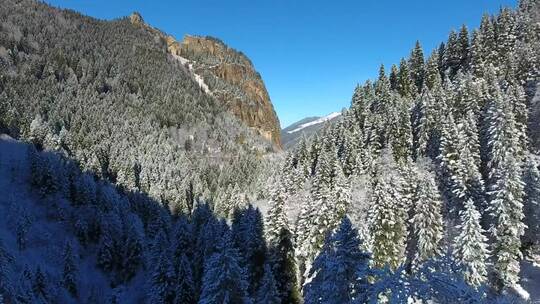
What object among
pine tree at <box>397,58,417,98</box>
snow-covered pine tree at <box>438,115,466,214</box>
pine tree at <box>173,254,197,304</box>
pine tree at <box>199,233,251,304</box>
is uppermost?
pine tree at <box>397,58,417,98</box>

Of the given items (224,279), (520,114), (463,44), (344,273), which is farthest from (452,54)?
(344,273)

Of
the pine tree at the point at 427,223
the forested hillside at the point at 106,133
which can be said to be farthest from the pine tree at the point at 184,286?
the forested hillside at the point at 106,133

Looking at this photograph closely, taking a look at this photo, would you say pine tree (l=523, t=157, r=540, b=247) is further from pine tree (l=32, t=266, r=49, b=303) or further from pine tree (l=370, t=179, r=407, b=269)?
pine tree (l=32, t=266, r=49, b=303)

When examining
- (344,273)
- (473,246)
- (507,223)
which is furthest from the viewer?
(507,223)

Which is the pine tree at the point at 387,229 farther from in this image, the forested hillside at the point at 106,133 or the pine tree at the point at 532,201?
the forested hillside at the point at 106,133

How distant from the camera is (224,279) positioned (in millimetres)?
27844

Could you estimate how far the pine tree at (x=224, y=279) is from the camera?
27766mm

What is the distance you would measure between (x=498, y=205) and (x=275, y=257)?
85.1 ft

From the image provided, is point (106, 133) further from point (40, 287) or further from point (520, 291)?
point (520, 291)

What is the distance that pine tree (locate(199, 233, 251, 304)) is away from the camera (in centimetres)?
2777

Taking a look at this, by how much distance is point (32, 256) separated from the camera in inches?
2835

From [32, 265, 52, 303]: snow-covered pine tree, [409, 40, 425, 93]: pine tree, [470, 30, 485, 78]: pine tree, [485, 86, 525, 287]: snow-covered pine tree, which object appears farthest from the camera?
[409, 40, 425, 93]: pine tree

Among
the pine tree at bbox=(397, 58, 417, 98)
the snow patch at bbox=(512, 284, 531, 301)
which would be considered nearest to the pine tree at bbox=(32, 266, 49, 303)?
the snow patch at bbox=(512, 284, 531, 301)

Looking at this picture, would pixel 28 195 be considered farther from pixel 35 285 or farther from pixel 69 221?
pixel 35 285
